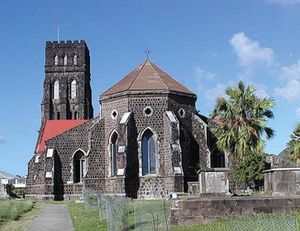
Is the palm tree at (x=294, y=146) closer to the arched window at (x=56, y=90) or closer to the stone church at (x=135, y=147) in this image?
the stone church at (x=135, y=147)

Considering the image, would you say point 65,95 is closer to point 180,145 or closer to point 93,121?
point 93,121

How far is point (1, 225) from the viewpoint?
1952 cm

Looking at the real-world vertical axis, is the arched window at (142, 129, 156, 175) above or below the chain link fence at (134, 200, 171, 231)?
above

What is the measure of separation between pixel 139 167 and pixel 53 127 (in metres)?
15.0

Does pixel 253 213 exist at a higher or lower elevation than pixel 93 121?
lower

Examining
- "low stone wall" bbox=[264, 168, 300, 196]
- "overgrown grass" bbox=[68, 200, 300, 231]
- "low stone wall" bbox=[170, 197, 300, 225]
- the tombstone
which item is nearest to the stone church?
"overgrown grass" bbox=[68, 200, 300, 231]

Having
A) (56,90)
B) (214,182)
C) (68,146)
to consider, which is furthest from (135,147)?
(56,90)

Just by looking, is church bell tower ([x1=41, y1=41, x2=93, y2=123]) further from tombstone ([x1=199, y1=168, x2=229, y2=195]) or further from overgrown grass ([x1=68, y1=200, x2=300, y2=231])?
tombstone ([x1=199, y1=168, x2=229, y2=195])

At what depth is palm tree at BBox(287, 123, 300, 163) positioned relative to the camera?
39.4 meters

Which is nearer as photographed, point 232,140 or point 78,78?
point 232,140

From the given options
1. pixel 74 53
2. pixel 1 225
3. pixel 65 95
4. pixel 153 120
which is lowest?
pixel 1 225

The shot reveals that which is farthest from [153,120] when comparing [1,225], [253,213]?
[253,213]

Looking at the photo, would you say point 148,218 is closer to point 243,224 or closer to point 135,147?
point 243,224

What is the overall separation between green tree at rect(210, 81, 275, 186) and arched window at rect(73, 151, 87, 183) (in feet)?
39.9
